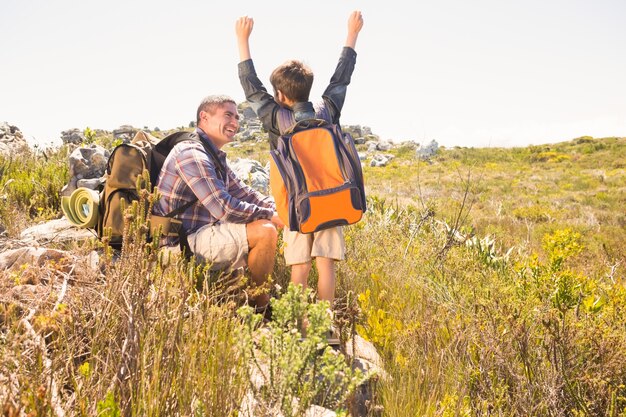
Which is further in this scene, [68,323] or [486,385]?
[486,385]

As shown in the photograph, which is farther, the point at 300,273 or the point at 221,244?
the point at 221,244

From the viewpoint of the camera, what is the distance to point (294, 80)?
2775mm

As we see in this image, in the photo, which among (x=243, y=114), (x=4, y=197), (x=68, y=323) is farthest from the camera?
(x=243, y=114)

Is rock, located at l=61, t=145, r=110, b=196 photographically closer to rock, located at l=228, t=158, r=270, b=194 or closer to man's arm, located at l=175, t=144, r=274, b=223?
rock, located at l=228, t=158, r=270, b=194

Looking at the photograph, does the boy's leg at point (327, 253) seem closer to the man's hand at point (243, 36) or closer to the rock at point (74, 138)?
the man's hand at point (243, 36)

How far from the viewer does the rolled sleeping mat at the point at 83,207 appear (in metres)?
3.33

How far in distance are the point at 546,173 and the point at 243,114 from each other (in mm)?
67186

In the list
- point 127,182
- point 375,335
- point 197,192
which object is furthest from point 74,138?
point 375,335

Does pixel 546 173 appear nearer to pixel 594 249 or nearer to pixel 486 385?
pixel 594 249

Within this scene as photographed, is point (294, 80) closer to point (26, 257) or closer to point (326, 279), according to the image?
point (326, 279)

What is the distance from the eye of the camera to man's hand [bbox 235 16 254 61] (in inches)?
118

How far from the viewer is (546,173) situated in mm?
21938

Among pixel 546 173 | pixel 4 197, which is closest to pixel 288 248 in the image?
pixel 4 197

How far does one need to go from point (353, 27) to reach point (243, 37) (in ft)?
2.68
